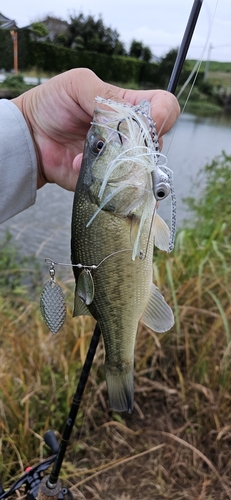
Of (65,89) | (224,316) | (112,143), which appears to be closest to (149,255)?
(112,143)

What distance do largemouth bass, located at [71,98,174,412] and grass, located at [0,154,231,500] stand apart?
1129 mm

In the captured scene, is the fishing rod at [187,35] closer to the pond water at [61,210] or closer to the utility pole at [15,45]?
the pond water at [61,210]

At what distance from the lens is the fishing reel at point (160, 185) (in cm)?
69

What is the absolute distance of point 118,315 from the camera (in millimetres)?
885

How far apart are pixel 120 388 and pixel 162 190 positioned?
52 cm

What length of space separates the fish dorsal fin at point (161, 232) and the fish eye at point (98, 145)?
179mm

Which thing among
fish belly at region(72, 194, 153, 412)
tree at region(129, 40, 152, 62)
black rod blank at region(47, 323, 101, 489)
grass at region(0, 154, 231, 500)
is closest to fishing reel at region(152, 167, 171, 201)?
fish belly at region(72, 194, 153, 412)

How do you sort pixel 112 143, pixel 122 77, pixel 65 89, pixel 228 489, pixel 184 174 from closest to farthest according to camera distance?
1. pixel 112 143
2. pixel 65 89
3. pixel 228 489
4. pixel 184 174
5. pixel 122 77

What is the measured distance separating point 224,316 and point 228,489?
0.75 meters

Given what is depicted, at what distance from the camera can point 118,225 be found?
807 millimetres

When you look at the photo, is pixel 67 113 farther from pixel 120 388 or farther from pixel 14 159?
pixel 120 388

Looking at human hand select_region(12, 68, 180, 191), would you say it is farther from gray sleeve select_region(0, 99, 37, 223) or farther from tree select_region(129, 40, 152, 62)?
tree select_region(129, 40, 152, 62)

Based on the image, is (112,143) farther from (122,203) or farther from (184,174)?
(184,174)

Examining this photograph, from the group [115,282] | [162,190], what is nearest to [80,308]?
[115,282]
